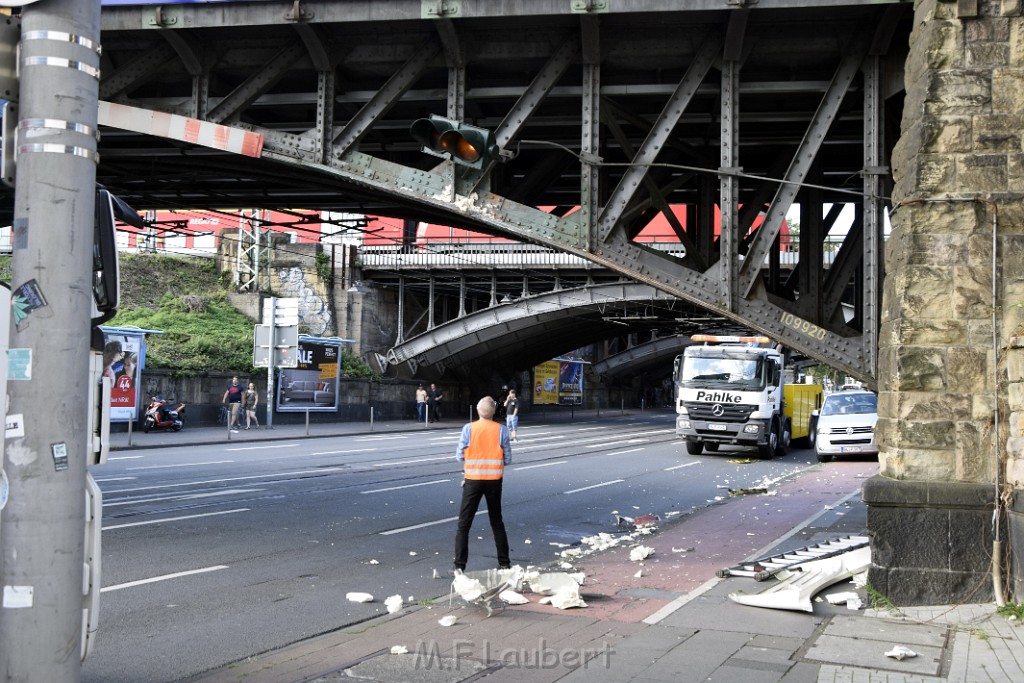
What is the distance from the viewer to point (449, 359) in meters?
56.0

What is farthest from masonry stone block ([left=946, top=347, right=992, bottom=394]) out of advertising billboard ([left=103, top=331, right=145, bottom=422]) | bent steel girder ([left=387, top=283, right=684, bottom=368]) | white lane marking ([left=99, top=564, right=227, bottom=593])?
bent steel girder ([left=387, top=283, right=684, bottom=368])

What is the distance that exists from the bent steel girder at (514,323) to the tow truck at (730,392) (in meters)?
12.1

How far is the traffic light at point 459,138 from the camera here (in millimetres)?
9883

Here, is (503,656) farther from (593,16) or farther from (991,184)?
(593,16)

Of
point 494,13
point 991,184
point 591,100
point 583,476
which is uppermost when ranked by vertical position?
point 494,13

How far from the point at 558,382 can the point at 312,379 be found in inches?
1368

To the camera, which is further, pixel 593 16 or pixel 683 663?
pixel 593 16

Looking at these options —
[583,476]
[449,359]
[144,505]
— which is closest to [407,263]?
[449,359]

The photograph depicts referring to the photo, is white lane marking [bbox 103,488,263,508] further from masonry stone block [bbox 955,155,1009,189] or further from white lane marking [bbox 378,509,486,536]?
masonry stone block [bbox 955,155,1009,189]

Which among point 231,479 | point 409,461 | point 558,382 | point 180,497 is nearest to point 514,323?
point 409,461

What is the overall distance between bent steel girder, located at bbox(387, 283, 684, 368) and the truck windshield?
12398 millimetres

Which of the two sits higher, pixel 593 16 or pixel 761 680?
pixel 593 16

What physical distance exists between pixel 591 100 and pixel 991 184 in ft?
18.2

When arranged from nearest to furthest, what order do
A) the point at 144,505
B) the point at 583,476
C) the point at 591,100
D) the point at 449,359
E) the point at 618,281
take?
the point at 591,100
the point at 144,505
the point at 583,476
the point at 618,281
the point at 449,359
